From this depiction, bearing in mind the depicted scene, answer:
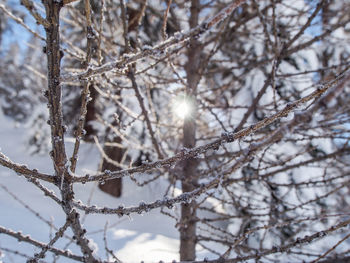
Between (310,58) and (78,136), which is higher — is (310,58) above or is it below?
above

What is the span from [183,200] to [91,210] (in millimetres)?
283

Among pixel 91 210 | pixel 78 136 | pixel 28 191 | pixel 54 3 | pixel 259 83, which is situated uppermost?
pixel 259 83

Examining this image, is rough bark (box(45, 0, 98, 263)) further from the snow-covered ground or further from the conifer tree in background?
the snow-covered ground

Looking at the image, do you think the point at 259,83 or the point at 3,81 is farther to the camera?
the point at 3,81

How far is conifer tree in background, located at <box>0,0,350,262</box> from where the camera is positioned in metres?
0.75

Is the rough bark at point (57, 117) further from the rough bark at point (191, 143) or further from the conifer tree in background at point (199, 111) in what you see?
the rough bark at point (191, 143)

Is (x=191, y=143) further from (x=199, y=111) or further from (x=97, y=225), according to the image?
(x=97, y=225)

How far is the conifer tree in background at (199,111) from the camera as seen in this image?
751mm

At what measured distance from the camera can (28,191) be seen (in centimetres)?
530

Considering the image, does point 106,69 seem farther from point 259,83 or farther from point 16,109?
point 16,109

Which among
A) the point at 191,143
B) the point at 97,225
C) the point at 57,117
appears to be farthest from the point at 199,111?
the point at 57,117

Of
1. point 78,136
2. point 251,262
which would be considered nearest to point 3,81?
point 251,262

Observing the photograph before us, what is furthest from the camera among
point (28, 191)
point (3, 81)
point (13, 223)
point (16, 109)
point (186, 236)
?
point (3, 81)

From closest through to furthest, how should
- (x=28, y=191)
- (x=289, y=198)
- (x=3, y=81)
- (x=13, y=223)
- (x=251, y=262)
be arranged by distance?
(x=13, y=223), (x=251, y=262), (x=28, y=191), (x=289, y=198), (x=3, y=81)
